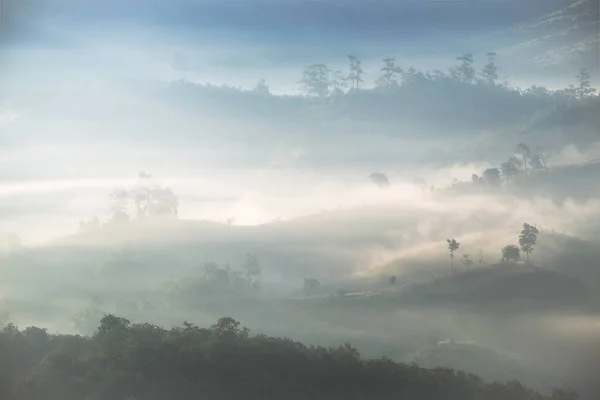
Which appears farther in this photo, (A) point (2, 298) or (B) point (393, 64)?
(B) point (393, 64)

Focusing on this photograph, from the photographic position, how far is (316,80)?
174 inches

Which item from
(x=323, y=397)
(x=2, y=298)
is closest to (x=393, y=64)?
(x=323, y=397)

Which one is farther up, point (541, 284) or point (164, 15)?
point (164, 15)

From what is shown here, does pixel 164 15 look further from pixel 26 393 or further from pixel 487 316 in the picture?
pixel 487 316

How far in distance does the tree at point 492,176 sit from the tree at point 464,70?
0.58 meters

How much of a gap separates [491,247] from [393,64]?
1265 millimetres

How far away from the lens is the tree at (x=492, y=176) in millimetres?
4285

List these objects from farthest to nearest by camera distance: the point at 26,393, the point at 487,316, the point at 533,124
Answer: the point at 533,124, the point at 487,316, the point at 26,393

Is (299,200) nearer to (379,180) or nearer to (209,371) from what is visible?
(379,180)

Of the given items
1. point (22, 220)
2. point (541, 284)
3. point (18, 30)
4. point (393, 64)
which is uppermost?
point (18, 30)

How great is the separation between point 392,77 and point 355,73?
23cm

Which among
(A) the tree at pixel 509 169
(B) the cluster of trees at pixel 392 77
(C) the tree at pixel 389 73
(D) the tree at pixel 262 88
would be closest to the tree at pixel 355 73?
(B) the cluster of trees at pixel 392 77

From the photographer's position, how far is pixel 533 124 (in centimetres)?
435

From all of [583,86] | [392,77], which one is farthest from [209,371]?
[583,86]
